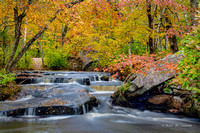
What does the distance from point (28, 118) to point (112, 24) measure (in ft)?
28.3

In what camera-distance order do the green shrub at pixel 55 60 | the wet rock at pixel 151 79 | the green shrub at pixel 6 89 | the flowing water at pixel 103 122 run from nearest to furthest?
the flowing water at pixel 103 122 → the wet rock at pixel 151 79 → the green shrub at pixel 6 89 → the green shrub at pixel 55 60

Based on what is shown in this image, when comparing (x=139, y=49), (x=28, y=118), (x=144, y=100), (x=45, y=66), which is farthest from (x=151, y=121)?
(x=45, y=66)

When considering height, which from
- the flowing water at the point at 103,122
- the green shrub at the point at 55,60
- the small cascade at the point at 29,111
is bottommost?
the flowing water at the point at 103,122

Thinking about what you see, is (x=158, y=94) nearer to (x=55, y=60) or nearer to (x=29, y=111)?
(x=29, y=111)

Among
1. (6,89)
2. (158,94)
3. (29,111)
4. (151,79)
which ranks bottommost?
(29,111)

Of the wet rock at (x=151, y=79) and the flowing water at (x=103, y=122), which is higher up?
the wet rock at (x=151, y=79)

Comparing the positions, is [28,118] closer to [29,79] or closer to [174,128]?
[174,128]

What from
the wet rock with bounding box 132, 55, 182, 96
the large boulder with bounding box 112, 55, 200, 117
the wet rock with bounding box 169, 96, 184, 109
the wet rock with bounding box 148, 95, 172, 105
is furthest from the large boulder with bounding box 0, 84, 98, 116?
the wet rock with bounding box 169, 96, 184, 109

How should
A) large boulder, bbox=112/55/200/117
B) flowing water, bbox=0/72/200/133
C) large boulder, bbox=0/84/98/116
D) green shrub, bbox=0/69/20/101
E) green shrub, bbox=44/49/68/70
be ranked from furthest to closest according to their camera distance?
1. green shrub, bbox=44/49/68/70
2. green shrub, bbox=0/69/20/101
3. large boulder, bbox=112/55/200/117
4. large boulder, bbox=0/84/98/116
5. flowing water, bbox=0/72/200/133

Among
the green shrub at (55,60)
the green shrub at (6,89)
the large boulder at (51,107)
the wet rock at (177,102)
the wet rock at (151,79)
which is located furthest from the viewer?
the green shrub at (55,60)

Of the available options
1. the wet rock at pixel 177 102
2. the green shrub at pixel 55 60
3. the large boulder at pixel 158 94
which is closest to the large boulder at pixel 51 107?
the large boulder at pixel 158 94

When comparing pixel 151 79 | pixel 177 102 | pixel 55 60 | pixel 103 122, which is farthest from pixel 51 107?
pixel 55 60

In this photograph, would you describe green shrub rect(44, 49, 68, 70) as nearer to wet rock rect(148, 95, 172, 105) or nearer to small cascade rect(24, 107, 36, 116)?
small cascade rect(24, 107, 36, 116)

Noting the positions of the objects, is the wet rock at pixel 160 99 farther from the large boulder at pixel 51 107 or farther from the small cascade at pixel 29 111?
the small cascade at pixel 29 111
